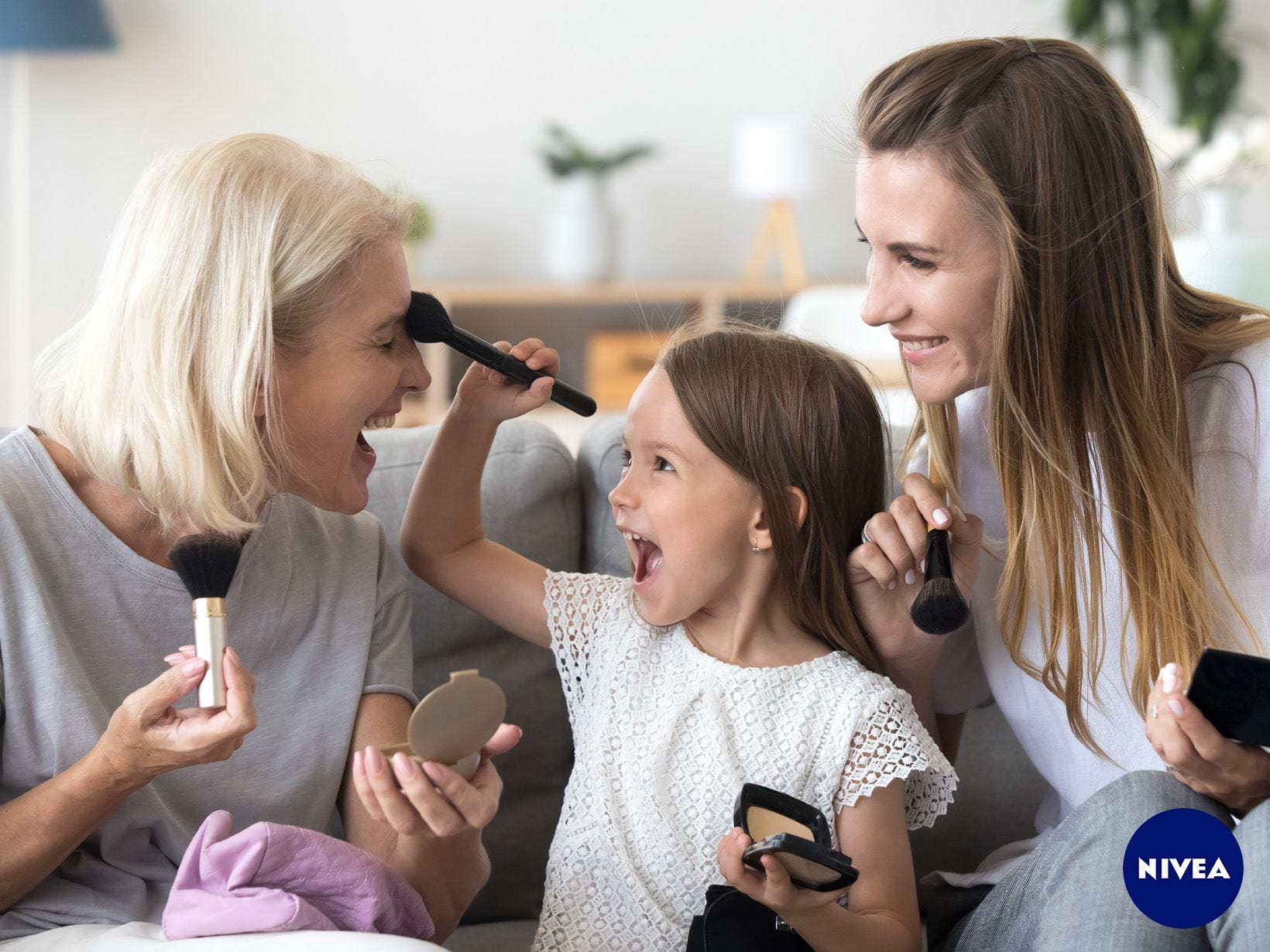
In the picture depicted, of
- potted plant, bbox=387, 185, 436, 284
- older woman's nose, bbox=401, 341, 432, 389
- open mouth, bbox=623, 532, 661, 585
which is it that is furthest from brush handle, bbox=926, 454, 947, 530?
potted plant, bbox=387, 185, 436, 284

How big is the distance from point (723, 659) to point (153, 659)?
0.57 meters

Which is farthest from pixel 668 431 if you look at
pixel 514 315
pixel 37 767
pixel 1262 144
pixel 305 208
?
pixel 514 315

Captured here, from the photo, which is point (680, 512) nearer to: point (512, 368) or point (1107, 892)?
point (512, 368)

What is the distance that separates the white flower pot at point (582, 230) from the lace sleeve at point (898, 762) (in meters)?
3.75

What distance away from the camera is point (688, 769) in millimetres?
1385

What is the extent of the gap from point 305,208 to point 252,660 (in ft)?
1.48

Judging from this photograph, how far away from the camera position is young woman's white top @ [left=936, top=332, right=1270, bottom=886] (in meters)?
1.33

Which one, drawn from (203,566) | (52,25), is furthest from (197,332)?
(52,25)

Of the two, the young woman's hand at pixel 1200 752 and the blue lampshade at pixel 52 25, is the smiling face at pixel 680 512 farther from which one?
the blue lampshade at pixel 52 25

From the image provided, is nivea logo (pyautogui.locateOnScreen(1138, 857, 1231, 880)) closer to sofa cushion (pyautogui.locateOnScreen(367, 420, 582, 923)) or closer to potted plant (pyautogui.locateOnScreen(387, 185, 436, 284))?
sofa cushion (pyautogui.locateOnScreen(367, 420, 582, 923))

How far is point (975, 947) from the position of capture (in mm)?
1312

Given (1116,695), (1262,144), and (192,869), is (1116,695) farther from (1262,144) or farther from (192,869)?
(1262,144)

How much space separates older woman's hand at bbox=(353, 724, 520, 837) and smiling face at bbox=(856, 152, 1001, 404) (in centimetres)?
54

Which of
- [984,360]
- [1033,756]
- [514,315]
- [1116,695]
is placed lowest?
[514,315]
